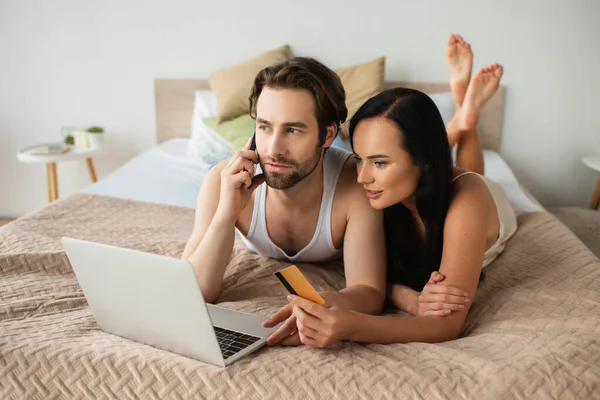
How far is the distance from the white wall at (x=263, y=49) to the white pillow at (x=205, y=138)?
0.72ft

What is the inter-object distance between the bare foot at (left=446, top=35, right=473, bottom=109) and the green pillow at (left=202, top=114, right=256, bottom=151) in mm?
959

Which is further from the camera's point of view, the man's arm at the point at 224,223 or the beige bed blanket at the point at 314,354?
the man's arm at the point at 224,223

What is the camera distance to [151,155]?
3209mm

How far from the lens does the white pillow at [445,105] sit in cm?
318

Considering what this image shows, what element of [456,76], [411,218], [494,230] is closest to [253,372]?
[411,218]

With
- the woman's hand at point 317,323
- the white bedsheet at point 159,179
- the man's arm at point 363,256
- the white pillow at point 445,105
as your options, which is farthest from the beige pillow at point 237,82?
the woman's hand at point 317,323

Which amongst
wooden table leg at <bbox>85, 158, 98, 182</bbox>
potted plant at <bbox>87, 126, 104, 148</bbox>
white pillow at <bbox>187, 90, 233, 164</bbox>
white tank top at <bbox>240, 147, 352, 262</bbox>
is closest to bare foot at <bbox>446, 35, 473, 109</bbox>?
white tank top at <bbox>240, 147, 352, 262</bbox>

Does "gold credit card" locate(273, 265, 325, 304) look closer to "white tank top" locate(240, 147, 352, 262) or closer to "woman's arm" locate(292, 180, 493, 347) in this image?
"woman's arm" locate(292, 180, 493, 347)

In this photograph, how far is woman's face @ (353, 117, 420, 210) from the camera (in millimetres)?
1466

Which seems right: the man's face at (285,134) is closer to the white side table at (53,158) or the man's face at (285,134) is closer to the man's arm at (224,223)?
the man's arm at (224,223)

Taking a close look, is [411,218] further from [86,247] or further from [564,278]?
[86,247]

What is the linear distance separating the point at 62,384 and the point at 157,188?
157 centimetres

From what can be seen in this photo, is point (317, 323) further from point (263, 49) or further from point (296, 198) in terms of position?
point (263, 49)

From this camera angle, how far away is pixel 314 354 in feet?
4.09
